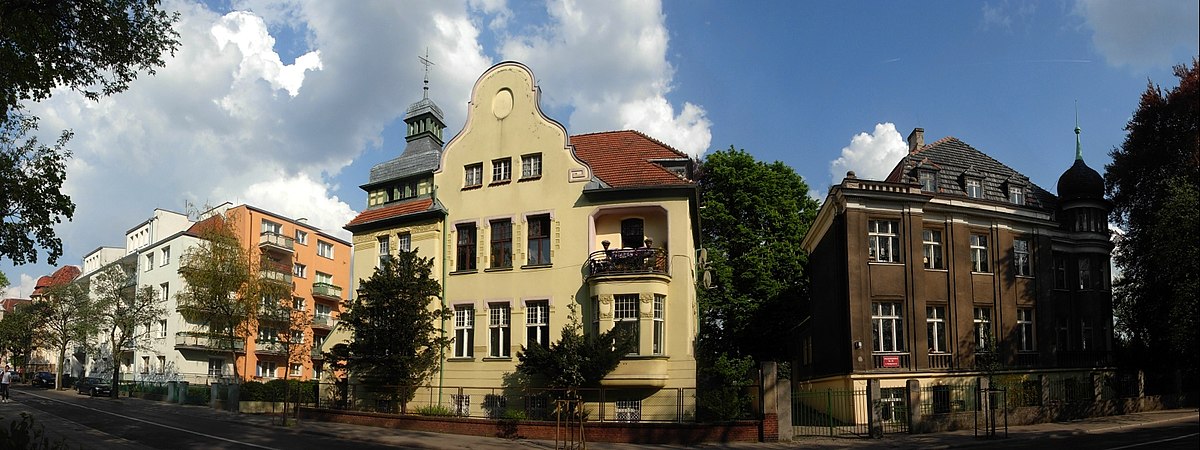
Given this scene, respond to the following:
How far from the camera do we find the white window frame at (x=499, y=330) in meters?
29.9

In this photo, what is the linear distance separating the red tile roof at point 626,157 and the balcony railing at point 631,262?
2589 millimetres

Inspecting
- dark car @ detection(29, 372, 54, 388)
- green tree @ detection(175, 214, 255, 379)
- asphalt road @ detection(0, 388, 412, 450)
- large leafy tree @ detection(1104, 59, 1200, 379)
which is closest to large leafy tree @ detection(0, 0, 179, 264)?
asphalt road @ detection(0, 388, 412, 450)

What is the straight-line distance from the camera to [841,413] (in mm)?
26859

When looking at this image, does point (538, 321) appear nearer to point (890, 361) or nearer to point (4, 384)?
point (890, 361)

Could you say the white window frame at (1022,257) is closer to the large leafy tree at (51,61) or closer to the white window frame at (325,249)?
the large leafy tree at (51,61)

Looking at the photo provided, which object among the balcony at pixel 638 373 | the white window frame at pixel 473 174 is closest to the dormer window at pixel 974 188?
the balcony at pixel 638 373

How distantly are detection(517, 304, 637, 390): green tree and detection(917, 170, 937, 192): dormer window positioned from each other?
49.4 feet

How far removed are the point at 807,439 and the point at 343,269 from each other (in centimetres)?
5216

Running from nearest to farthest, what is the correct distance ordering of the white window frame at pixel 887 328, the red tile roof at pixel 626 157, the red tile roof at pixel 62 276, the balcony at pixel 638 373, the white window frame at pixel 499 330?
the balcony at pixel 638 373 → the red tile roof at pixel 626 157 → the white window frame at pixel 499 330 → the white window frame at pixel 887 328 → the red tile roof at pixel 62 276

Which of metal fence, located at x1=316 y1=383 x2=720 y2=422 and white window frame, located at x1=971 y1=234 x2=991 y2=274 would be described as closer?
metal fence, located at x1=316 y1=383 x2=720 y2=422

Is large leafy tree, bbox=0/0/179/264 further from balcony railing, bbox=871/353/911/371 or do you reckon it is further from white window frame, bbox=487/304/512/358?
balcony railing, bbox=871/353/911/371

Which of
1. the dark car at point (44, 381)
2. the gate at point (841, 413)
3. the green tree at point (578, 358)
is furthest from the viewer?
the dark car at point (44, 381)

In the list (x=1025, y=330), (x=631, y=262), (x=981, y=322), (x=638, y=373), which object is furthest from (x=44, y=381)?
(x=1025, y=330)

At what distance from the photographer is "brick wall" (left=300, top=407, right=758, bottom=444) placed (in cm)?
2373
